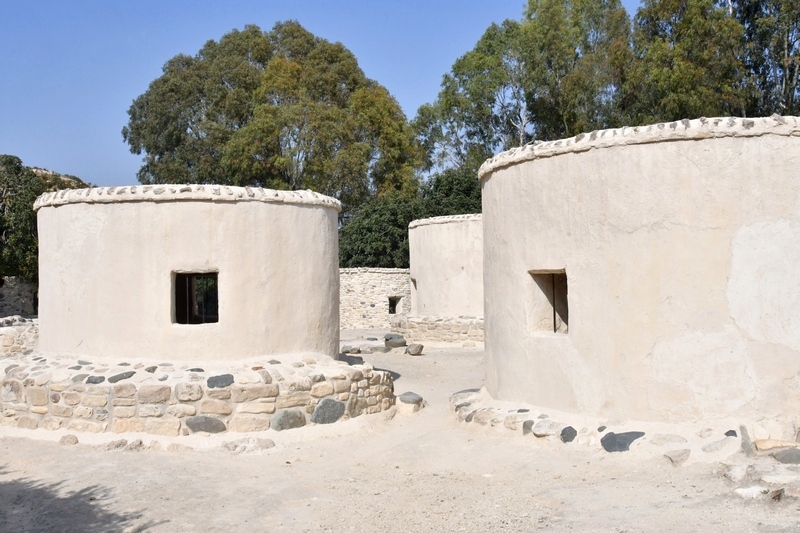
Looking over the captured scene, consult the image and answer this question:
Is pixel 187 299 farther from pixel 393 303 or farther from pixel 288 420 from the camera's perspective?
pixel 393 303

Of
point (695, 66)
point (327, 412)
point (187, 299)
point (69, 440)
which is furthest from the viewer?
point (695, 66)

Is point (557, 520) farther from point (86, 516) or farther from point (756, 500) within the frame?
point (86, 516)

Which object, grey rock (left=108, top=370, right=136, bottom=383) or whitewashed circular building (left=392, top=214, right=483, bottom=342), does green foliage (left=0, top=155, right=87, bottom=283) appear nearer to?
whitewashed circular building (left=392, top=214, right=483, bottom=342)

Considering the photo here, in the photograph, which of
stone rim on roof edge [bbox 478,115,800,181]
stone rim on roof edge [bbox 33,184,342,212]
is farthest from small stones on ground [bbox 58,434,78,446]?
stone rim on roof edge [bbox 478,115,800,181]

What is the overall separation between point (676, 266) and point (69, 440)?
5910 mm

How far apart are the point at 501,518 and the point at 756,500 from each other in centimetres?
158

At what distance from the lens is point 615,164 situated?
6203mm

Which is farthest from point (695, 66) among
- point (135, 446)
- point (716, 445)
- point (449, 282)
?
point (135, 446)

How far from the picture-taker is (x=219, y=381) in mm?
7449

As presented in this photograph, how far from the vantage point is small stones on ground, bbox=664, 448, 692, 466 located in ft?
18.0

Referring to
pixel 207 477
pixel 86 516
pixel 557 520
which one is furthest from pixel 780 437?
pixel 86 516

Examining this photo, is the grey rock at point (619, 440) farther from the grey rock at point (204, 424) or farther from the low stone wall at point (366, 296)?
the low stone wall at point (366, 296)

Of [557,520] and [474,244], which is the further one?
[474,244]

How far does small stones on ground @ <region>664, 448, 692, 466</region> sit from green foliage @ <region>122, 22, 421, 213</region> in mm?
24409
